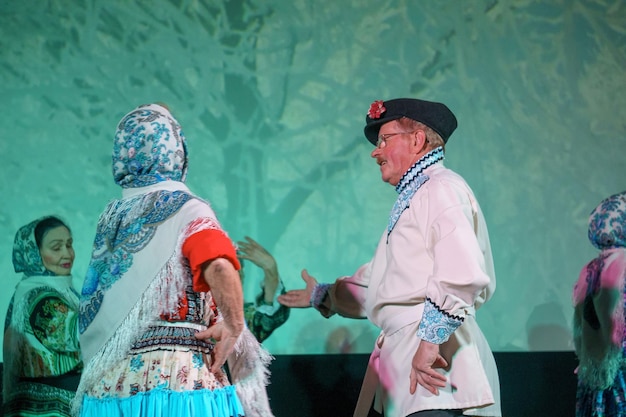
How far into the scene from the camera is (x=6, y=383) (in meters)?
3.75

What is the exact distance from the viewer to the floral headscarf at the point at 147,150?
228cm

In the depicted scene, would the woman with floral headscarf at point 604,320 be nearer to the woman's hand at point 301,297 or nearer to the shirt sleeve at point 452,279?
the woman's hand at point 301,297

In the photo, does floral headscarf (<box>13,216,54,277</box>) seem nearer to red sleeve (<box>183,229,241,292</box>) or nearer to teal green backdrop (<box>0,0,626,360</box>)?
teal green backdrop (<box>0,0,626,360</box>)

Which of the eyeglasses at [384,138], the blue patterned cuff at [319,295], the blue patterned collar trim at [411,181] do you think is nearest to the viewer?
the blue patterned collar trim at [411,181]

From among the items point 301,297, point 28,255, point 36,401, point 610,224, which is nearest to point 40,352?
point 36,401

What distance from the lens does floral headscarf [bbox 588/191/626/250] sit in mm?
4016

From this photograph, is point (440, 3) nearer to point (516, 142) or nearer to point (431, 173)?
point (516, 142)

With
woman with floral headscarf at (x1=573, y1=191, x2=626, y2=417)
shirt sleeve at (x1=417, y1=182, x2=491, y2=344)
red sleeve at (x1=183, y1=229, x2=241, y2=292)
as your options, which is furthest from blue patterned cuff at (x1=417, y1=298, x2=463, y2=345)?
woman with floral headscarf at (x1=573, y1=191, x2=626, y2=417)

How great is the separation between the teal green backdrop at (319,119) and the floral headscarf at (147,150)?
7.93 ft

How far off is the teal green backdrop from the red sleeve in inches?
100

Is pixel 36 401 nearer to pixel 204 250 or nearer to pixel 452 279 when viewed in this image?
pixel 204 250

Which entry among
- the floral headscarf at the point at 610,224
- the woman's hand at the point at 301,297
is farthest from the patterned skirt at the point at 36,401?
the floral headscarf at the point at 610,224

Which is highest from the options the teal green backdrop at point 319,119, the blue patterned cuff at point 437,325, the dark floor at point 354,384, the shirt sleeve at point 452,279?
the teal green backdrop at point 319,119

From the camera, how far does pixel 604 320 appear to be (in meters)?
3.91
